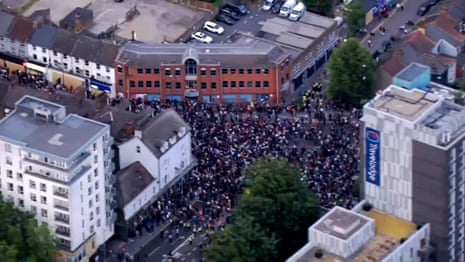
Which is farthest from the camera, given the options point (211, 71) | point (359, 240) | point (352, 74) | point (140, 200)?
point (211, 71)

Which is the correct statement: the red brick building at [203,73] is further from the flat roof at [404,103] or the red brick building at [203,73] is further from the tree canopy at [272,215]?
the flat roof at [404,103]

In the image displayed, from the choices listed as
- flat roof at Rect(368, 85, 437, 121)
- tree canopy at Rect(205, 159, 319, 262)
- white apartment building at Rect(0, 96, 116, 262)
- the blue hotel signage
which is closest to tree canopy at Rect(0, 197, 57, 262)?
white apartment building at Rect(0, 96, 116, 262)

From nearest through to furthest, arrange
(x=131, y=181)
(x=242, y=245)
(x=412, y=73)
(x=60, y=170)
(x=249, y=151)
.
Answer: (x=242, y=245)
(x=60, y=170)
(x=412, y=73)
(x=131, y=181)
(x=249, y=151)

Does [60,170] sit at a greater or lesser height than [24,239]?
greater

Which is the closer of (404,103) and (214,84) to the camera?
(404,103)

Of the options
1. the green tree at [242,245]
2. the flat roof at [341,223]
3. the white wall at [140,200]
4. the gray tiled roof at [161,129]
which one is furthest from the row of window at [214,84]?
the flat roof at [341,223]

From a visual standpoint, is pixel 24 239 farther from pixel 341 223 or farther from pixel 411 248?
pixel 411 248

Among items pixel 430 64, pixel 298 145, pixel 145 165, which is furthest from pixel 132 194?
pixel 430 64

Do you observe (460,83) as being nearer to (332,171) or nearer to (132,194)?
(332,171)

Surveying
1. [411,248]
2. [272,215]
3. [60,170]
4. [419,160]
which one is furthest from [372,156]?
[60,170]
